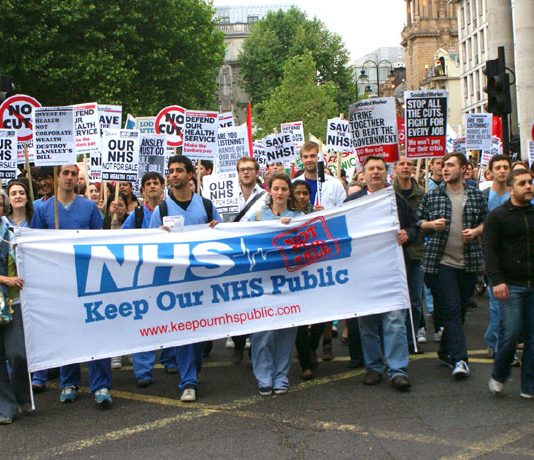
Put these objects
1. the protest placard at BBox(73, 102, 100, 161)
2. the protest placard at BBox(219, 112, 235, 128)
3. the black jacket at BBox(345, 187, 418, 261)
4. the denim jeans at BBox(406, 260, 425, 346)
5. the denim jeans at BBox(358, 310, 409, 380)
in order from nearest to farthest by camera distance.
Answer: the denim jeans at BBox(358, 310, 409, 380) < the black jacket at BBox(345, 187, 418, 261) < the denim jeans at BBox(406, 260, 425, 346) < the protest placard at BBox(73, 102, 100, 161) < the protest placard at BBox(219, 112, 235, 128)

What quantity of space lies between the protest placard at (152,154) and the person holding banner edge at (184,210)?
Answer: 5960mm

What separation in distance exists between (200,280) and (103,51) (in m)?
26.2

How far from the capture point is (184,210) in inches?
313

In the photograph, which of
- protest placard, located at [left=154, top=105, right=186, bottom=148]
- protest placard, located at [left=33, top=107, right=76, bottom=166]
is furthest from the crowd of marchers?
protest placard, located at [left=154, top=105, right=186, bottom=148]

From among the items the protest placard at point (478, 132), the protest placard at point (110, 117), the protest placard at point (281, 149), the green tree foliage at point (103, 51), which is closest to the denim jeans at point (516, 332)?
the protest placard at point (281, 149)

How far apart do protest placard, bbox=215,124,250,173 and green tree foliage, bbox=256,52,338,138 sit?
49870mm

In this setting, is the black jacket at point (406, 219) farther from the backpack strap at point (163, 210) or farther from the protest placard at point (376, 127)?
the protest placard at point (376, 127)

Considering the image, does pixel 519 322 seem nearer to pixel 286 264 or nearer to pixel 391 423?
pixel 391 423

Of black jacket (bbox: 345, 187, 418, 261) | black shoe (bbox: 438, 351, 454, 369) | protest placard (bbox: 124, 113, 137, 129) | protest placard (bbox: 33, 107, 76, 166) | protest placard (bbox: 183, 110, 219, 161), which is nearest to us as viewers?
black jacket (bbox: 345, 187, 418, 261)

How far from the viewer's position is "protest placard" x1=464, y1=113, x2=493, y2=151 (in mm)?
16281

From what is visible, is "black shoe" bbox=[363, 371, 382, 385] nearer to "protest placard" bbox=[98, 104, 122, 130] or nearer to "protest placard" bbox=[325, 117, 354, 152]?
"protest placard" bbox=[325, 117, 354, 152]

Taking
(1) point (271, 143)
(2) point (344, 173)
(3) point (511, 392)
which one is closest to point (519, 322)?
(3) point (511, 392)

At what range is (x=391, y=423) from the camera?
6465 mm

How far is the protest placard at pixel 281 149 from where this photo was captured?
1534cm
